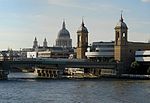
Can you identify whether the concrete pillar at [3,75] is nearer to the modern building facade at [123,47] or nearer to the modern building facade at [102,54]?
the modern building facade at [123,47]

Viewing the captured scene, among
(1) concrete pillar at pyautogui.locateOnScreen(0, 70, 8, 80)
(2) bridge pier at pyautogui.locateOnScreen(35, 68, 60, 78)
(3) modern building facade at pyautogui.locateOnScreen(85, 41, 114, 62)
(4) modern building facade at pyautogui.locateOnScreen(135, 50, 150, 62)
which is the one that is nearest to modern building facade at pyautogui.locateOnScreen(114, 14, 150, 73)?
(4) modern building facade at pyautogui.locateOnScreen(135, 50, 150, 62)

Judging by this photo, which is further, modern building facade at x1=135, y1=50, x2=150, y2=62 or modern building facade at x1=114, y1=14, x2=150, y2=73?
modern building facade at x1=114, y1=14, x2=150, y2=73

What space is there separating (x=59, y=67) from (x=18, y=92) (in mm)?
47151

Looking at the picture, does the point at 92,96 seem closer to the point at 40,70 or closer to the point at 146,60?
the point at 146,60

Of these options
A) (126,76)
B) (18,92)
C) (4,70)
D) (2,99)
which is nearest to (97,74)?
(126,76)

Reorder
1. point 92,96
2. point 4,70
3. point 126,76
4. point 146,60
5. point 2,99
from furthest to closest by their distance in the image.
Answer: point 146,60
point 126,76
point 4,70
point 92,96
point 2,99

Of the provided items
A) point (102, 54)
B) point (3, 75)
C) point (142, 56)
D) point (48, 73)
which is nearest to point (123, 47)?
point (142, 56)

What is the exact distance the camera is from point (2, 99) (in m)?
57.0

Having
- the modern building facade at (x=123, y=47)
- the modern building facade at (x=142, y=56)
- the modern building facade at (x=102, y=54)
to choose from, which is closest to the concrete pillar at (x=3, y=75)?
the modern building facade at (x=123, y=47)

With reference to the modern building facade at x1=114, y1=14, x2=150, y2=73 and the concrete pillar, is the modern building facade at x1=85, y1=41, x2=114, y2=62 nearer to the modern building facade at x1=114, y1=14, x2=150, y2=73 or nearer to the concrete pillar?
the modern building facade at x1=114, y1=14, x2=150, y2=73

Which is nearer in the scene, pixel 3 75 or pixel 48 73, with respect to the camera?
pixel 3 75

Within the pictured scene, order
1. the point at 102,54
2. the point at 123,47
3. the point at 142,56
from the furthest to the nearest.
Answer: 1. the point at 102,54
2. the point at 123,47
3. the point at 142,56

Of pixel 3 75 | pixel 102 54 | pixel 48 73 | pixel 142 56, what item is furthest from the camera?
pixel 102 54

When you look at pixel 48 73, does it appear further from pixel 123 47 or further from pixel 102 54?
pixel 123 47
